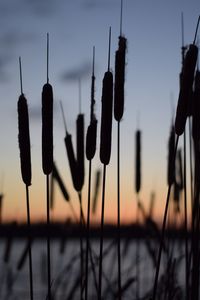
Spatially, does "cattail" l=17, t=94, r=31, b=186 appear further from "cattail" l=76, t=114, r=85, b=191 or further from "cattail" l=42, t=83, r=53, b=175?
"cattail" l=76, t=114, r=85, b=191

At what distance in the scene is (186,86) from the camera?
2.29 meters

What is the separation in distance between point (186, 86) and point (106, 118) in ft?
1.28

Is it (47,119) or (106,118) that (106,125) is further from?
(47,119)

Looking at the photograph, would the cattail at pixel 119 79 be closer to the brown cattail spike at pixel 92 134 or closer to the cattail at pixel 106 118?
the cattail at pixel 106 118

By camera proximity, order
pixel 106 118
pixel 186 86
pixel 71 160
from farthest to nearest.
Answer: pixel 71 160 → pixel 106 118 → pixel 186 86

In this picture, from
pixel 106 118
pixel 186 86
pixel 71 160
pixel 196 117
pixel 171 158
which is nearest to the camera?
pixel 186 86

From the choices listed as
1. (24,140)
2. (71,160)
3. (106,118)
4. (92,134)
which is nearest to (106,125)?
(106,118)

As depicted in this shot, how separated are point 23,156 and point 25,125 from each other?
0.13m

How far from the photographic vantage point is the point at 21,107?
2.38 metres

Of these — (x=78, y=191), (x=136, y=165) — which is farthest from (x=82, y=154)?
(x=136, y=165)

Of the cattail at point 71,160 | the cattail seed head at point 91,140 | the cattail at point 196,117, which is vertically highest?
the cattail at point 196,117

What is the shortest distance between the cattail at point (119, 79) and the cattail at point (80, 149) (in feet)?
1.89

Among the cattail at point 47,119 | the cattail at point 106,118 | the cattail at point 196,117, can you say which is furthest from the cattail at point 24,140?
the cattail at point 196,117

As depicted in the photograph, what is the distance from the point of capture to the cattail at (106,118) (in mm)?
2434
